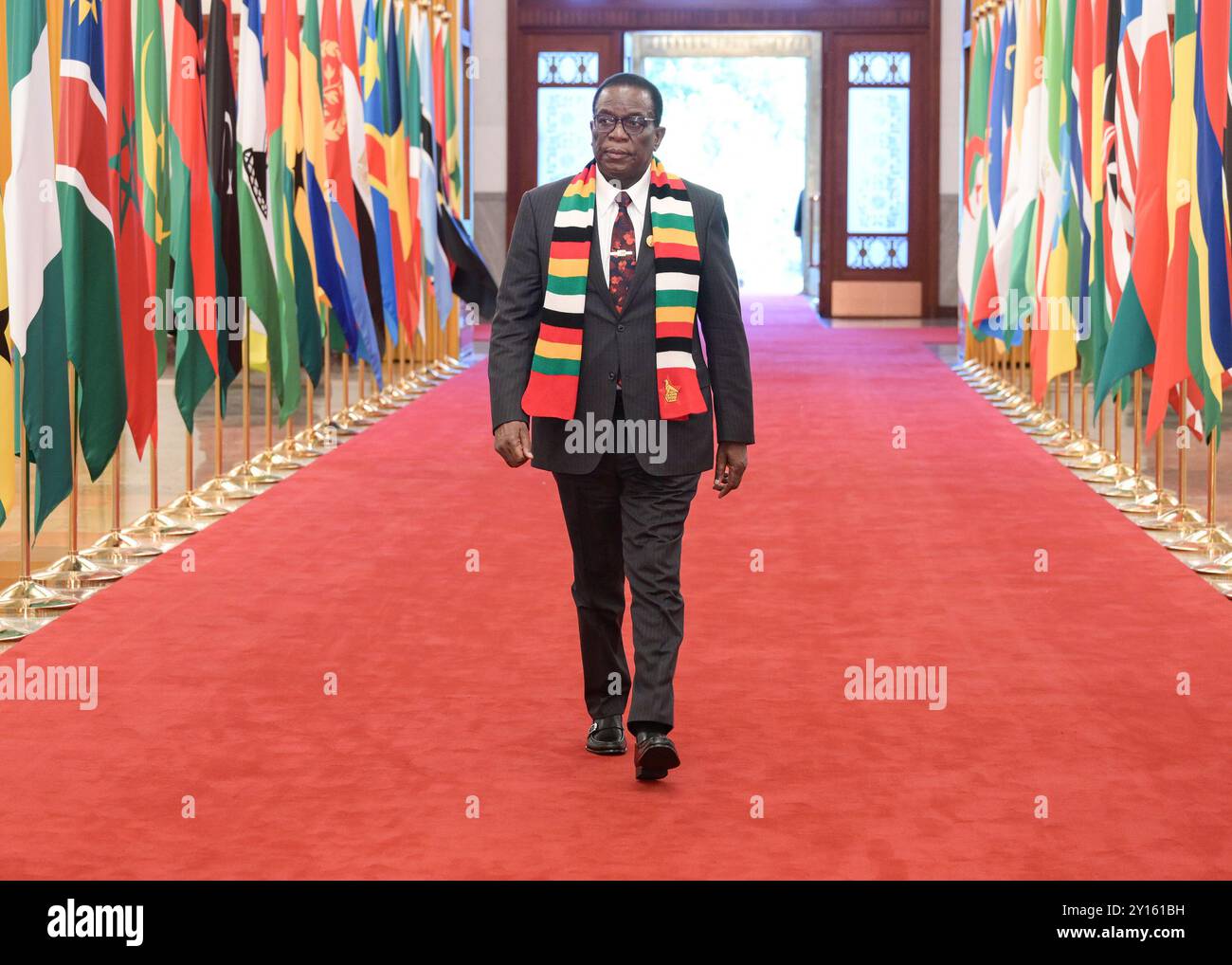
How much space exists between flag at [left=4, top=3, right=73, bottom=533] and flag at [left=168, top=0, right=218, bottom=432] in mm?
1726

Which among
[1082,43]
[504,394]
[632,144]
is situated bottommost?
[504,394]

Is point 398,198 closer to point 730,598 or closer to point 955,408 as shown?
point 955,408

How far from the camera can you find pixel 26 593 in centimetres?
573

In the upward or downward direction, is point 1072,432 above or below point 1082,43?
below

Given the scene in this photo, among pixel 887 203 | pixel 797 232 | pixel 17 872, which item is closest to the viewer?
pixel 17 872

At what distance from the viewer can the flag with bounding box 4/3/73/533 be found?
5.55 m

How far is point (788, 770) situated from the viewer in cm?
401

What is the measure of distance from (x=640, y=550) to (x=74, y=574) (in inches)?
116

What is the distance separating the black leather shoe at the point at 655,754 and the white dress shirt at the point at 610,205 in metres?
1.05

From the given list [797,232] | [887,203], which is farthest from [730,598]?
[797,232]

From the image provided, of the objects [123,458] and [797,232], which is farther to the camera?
[797,232]

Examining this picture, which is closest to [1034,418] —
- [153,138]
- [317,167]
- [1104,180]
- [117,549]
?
[1104,180]

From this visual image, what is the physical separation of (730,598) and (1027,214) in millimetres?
5340

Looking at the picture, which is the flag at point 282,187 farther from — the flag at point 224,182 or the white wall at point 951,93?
the white wall at point 951,93
